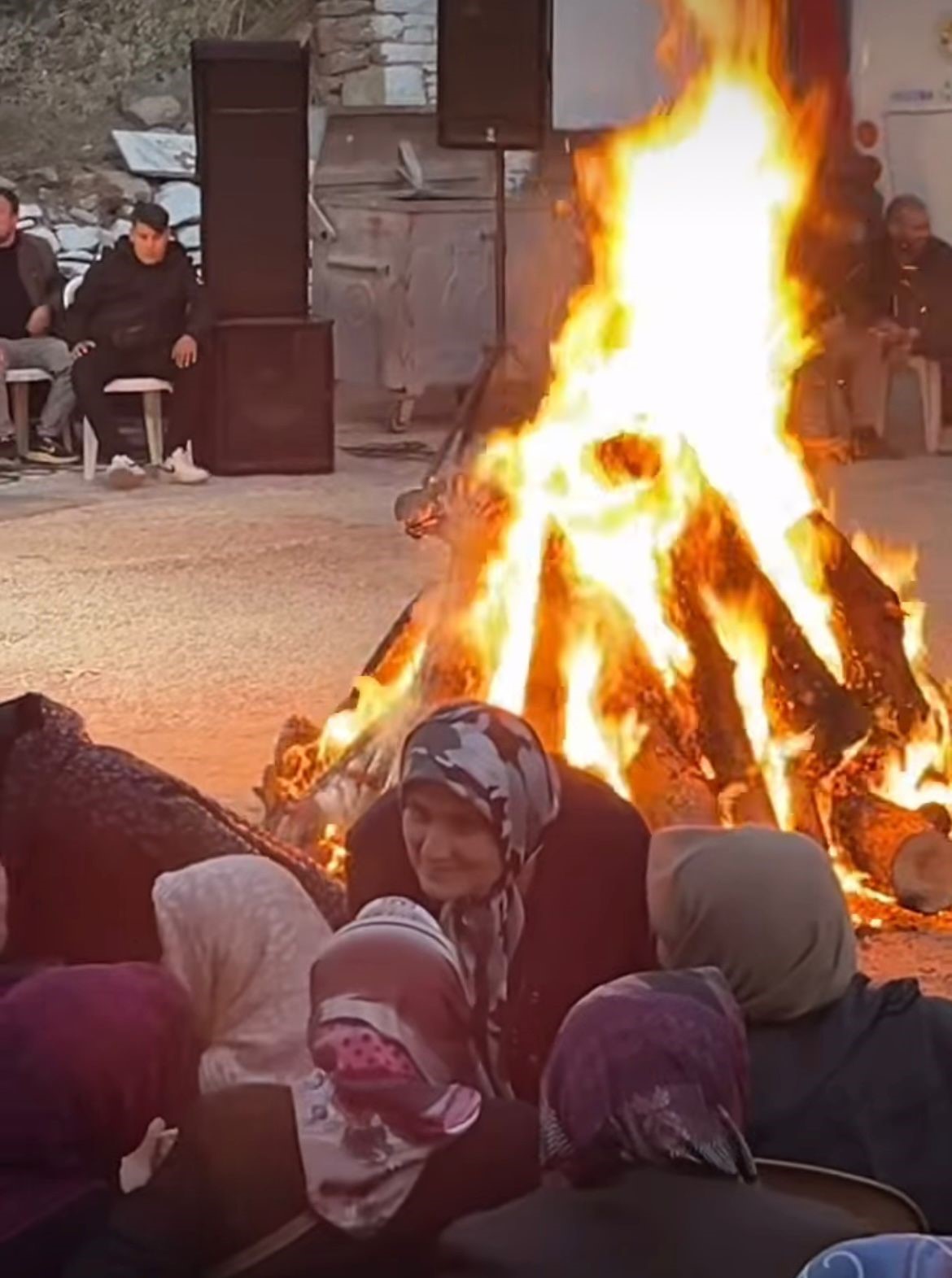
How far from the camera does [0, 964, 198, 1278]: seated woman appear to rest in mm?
2594

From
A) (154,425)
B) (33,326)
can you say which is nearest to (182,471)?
(154,425)

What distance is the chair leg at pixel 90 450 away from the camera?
1155 centimetres

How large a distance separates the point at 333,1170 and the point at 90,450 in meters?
9.24

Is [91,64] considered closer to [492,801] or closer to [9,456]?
[9,456]

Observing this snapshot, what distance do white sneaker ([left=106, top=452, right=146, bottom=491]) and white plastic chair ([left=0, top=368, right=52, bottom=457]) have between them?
74cm

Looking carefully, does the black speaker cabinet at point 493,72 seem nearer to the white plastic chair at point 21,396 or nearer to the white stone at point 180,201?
the white plastic chair at point 21,396

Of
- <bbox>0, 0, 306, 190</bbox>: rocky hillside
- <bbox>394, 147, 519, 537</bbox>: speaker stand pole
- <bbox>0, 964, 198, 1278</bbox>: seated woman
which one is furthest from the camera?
<bbox>0, 0, 306, 190</bbox>: rocky hillside

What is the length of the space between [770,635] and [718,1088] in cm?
298

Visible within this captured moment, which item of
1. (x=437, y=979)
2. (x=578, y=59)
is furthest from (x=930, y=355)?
(x=437, y=979)

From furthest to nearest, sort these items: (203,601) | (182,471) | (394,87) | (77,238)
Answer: (77,238), (394,87), (182,471), (203,601)

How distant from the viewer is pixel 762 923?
119 inches

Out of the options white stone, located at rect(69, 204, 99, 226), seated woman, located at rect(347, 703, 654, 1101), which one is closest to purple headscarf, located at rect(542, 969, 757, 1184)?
seated woman, located at rect(347, 703, 654, 1101)

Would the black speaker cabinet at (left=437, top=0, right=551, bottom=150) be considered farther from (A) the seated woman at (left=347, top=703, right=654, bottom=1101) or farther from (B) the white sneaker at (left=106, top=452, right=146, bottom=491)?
(A) the seated woman at (left=347, top=703, right=654, bottom=1101)

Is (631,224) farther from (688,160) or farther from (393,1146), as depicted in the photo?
(393,1146)
